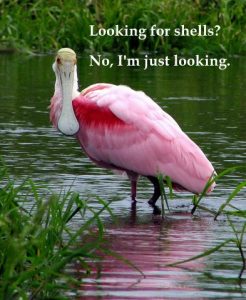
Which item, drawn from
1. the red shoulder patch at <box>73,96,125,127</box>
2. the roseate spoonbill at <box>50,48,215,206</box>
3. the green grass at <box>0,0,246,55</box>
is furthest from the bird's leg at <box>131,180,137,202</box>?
the green grass at <box>0,0,246,55</box>

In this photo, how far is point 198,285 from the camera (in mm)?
7188

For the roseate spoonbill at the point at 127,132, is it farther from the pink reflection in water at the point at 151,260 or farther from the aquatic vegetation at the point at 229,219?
the pink reflection in water at the point at 151,260

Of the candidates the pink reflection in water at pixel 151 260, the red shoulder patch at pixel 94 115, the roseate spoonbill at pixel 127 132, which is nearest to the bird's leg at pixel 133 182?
the roseate spoonbill at pixel 127 132

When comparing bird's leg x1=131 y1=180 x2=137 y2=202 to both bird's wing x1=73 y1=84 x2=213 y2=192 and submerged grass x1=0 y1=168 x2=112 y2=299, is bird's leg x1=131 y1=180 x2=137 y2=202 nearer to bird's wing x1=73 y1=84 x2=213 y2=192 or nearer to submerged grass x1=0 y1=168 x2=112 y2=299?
bird's wing x1=73 y1=84 x2=213 y2=192

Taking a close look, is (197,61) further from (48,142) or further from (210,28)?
(48,142)

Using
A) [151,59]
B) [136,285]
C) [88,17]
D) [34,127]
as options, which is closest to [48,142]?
[34,127]

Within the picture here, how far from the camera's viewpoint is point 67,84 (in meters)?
10.3

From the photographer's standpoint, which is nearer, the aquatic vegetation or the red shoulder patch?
the aquatic vegetation

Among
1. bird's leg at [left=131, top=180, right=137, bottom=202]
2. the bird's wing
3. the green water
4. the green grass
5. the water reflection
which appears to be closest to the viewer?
the water reflection

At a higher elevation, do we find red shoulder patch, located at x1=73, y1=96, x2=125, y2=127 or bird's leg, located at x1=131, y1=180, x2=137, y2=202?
red shoulder patch, located at x1=73, y1=96, x2=125, y2=127

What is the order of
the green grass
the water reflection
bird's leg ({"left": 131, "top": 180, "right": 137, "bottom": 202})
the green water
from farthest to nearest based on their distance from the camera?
the green grass, bird's leg ({"left": 131, "top": 180, "right": 137, "bottom": 202}), the green water, the water reflection

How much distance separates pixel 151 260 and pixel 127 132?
8.24 ft

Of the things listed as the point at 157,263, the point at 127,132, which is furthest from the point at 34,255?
the point at 127,132

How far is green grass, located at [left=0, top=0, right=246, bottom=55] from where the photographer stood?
24.5 meters
